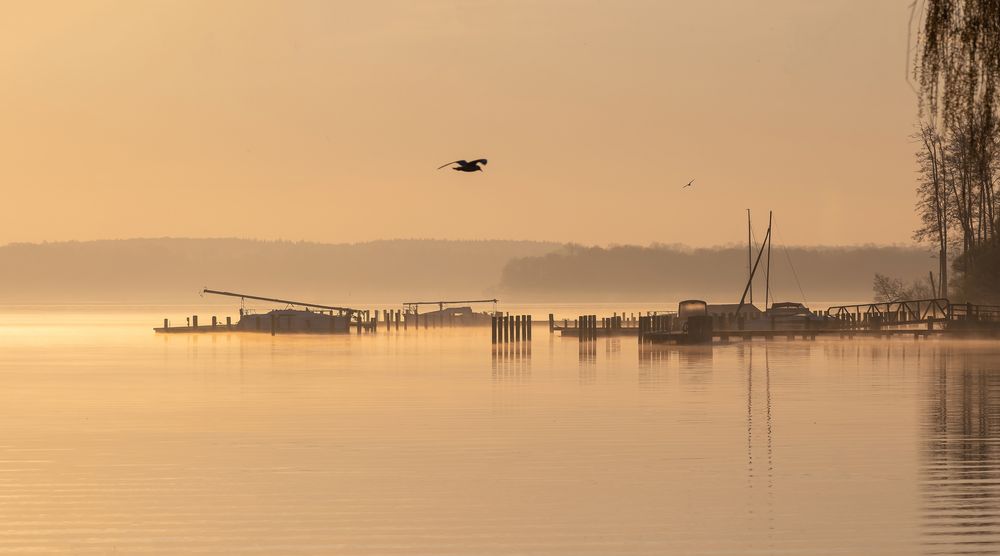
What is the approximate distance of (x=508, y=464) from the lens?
27.1 m

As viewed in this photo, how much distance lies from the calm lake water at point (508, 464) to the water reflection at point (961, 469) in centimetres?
8

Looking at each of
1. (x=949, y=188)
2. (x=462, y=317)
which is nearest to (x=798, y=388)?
(x=949, y=188)

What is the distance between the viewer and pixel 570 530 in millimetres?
19656

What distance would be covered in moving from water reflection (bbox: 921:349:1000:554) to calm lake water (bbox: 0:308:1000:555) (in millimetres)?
82

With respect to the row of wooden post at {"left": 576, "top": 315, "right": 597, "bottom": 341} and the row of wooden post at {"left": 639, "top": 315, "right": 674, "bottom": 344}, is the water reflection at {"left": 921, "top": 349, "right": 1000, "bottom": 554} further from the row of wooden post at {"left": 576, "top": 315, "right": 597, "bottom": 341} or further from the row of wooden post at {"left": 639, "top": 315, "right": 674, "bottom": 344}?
the row of wooden post at {"left": 576, "top": 315, "right": 597, "bottom": 341}

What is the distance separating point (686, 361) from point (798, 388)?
20.6m

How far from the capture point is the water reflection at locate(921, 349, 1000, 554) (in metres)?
18.8

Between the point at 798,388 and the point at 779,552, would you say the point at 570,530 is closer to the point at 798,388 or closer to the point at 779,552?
the point at 779,552

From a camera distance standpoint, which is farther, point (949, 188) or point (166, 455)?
point (949, 188)

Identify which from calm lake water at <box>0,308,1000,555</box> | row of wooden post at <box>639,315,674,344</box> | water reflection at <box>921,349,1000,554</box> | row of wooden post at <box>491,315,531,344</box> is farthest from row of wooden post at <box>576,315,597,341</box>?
water reflection at <box>921,349,1000,554</box>

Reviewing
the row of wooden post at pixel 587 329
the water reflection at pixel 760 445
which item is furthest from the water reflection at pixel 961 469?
the row of wooden post at pixel 587 329

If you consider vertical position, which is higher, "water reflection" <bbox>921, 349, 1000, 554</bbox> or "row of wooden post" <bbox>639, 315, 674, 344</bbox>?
"row of wooden post" <bbox>639, 315, 674, 344</bbox>

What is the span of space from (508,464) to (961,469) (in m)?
7.72

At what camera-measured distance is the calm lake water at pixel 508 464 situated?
63.2 feet
